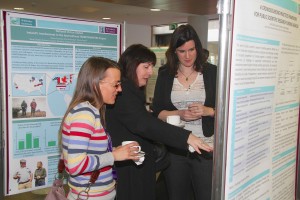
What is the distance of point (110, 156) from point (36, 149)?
75 centimetres

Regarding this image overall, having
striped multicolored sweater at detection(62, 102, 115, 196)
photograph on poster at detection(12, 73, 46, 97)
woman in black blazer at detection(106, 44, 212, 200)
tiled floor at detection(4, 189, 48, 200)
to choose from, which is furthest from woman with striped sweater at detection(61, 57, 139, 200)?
tiled floor at detection(4, 189, 48, 200)

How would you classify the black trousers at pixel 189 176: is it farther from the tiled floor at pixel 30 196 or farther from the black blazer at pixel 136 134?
the tiled floor at pixel 30 196

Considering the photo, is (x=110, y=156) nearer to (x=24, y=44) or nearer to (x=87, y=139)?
(x=87, y=139)

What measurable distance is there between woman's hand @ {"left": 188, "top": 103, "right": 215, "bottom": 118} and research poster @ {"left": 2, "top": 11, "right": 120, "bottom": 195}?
80cm

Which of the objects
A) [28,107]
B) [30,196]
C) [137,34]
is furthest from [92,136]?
[137,34]

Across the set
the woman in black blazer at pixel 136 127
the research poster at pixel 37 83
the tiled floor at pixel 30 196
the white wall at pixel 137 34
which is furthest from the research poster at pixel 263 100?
the white wall at pixel 137 34

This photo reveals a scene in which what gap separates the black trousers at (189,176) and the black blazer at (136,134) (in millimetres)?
241

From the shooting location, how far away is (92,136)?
1.45 meters

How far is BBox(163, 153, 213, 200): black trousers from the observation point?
1935 mm

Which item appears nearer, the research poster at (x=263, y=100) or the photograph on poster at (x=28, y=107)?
the research poster at (x=263, y=100)

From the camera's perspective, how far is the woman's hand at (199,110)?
6.07 ft

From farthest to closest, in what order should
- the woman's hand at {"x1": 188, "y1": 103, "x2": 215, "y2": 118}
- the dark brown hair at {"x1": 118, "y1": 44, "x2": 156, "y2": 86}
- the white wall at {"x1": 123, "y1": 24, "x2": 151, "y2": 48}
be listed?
the white wall at {"x1": 123, "y1": 24, "x2": 151, "y2": 48} < the woman's hand at {"x1": 188, "y1": 103, "x2": 215, "y2": 118} < the dark brown hair at {"x1": 118, "y1": 44, "x2": 156, "y2": 86}

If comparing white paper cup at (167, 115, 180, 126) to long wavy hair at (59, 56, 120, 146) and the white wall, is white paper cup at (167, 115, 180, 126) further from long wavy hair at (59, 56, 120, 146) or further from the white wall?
the white wall

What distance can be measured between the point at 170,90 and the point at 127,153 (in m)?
0.69
